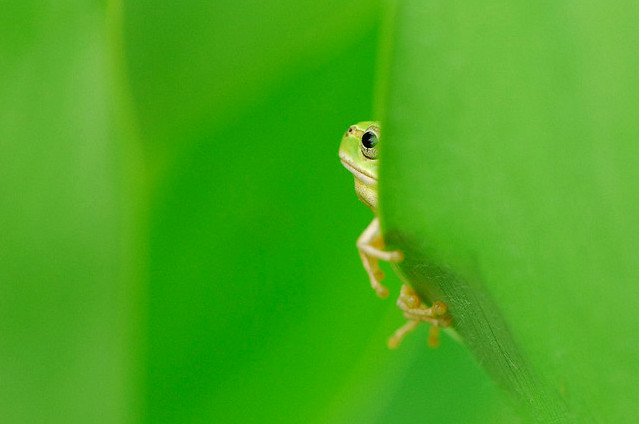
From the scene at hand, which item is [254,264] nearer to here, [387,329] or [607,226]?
[387,329]

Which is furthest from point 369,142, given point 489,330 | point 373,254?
point 489,330

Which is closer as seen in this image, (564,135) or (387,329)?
(564,135)

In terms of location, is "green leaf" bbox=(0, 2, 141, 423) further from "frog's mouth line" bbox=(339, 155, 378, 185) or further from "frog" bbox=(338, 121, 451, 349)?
"frog's mouth line" bbox=(339, 155, 378, 185)

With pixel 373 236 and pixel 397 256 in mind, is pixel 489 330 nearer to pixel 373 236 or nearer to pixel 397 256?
pixel 397 256

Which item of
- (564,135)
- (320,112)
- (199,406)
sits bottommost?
(199,406)

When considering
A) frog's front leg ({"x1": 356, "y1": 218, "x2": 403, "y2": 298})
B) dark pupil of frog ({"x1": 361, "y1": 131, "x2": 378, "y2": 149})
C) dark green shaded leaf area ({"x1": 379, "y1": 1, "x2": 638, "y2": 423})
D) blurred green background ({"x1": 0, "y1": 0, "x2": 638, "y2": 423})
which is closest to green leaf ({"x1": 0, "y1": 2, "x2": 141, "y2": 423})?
blurred green background ({"x1": 0, "y1": 0, "x2": 638, "y2": 423})

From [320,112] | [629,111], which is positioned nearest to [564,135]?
[629,111]

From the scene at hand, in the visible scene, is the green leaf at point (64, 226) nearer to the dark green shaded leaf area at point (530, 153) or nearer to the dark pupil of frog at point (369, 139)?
the dark green shaded leaf area at point (530, 153)
